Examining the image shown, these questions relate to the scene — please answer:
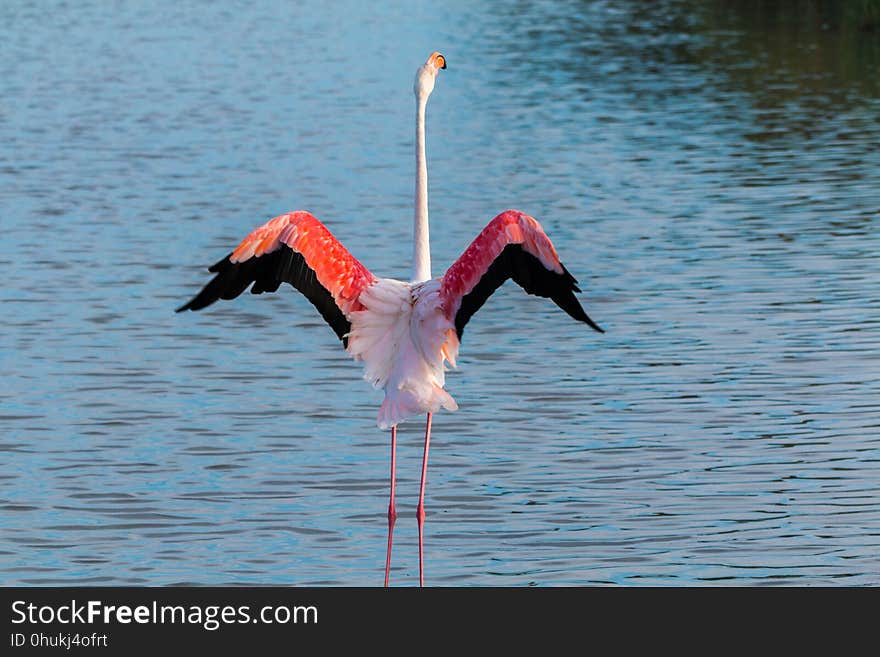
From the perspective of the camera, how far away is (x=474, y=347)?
1434 centimetres

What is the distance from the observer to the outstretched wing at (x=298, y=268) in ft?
28.9

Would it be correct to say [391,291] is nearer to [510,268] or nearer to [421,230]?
[421,230]

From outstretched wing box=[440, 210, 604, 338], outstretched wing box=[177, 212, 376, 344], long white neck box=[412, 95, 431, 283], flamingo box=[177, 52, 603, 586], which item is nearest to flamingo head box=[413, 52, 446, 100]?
long white neck box=[412, 95, 431, 283]

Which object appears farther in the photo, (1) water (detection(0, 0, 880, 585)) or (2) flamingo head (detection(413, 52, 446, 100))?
(1) water (detection(0, 0, 880, 585))

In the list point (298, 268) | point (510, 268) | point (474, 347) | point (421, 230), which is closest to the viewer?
point (510, 268)

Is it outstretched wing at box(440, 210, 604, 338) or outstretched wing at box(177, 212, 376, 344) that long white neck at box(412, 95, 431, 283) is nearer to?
outstretched wing at box(177, 212, 376, 344)

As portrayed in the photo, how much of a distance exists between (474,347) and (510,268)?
573 centimetres

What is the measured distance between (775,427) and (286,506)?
3212 mm

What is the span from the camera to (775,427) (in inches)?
460

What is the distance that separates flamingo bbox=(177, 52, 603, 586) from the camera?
8.61 metres

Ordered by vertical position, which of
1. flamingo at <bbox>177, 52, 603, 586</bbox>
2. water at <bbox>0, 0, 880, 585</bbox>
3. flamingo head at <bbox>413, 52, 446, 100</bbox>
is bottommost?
water at <bbox>0, 0, 880, 585</bbox>

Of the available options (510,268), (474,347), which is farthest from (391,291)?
Result: (474,347)
